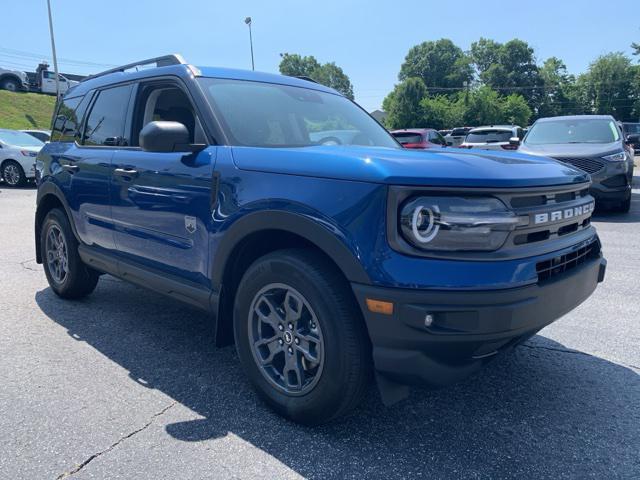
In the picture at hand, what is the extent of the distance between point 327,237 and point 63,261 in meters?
3.27

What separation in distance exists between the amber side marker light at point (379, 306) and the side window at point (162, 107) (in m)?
1.83

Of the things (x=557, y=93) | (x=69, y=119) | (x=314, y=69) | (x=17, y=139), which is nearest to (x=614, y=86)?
(x=557, y=93)

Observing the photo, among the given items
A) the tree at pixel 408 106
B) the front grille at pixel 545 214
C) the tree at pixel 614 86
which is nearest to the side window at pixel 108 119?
the front grille at pixel 545 214

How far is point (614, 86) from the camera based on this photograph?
227ft

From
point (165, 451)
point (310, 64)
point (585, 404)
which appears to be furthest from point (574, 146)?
point (310, 64)

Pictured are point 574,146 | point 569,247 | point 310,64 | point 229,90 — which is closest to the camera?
point 569,247

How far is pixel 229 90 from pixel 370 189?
1537mm

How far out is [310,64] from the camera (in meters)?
110

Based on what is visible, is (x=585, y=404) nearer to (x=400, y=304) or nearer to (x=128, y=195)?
(x=400, y=304)

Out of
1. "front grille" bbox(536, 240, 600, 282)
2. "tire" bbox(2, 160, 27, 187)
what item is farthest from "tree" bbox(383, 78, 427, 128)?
"front grille" bbox(536, 240, 600, 282)

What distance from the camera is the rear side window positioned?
4.48m

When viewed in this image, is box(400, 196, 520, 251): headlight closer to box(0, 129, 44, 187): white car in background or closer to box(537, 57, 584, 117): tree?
box(0, 129, 44, 187): white car in background

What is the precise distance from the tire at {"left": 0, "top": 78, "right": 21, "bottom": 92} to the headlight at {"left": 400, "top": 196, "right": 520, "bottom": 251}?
37466 millimetres

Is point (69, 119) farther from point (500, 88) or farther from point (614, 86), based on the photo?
point (500, 88)
